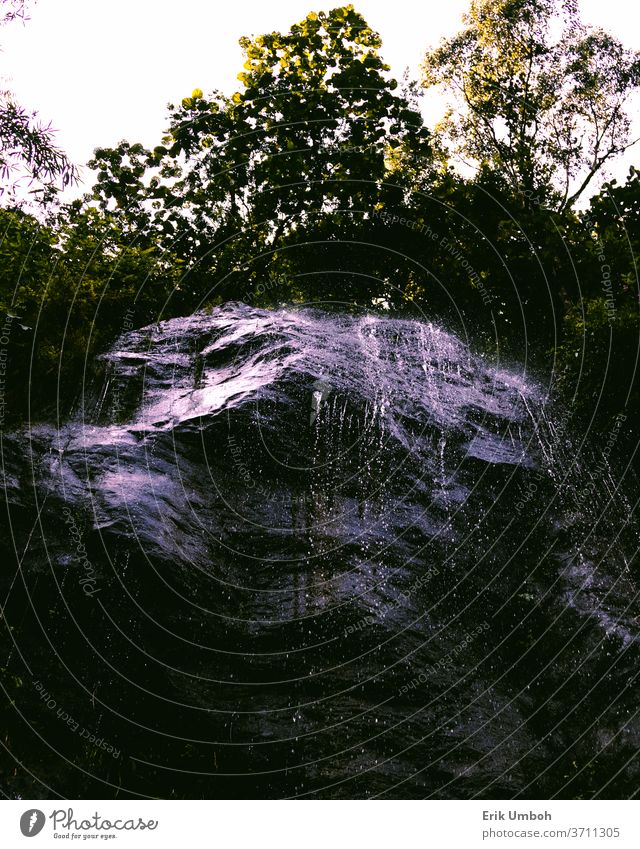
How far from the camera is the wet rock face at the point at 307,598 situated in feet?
24.0

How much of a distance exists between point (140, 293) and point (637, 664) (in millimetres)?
10111

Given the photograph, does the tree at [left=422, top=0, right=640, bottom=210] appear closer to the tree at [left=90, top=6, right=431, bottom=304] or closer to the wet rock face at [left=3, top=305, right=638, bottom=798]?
the tree at [left=90, top=6, right=431, bottom=304]

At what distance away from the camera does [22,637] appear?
7410 mm


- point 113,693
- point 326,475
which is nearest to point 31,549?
point 113,693

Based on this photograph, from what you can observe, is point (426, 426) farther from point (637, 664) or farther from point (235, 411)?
point (637, 664)

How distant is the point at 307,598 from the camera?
7.95m
